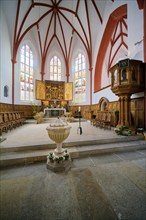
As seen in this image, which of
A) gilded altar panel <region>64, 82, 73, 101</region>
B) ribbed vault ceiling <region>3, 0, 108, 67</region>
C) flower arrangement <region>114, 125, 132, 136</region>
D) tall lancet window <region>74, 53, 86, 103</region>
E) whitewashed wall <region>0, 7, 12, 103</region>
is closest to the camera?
flower arrangement <region>114, 125, 132, 136</region>

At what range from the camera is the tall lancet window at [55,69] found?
45.9 ft

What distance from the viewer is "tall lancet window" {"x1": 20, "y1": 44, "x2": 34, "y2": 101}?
449 inches

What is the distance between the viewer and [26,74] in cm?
1188

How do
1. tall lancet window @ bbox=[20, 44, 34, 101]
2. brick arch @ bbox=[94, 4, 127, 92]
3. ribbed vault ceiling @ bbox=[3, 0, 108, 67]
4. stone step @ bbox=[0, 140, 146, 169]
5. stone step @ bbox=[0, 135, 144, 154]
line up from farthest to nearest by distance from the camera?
tall lancet window @ bbox=[20, 44, 34, 101] < ribbed vault ceiling @ bbox=[3, 0, 108, 67] < brick arch @ bbox=[94, 4, 127, 92] < stone step @ bbox=[0, 135, 144, 154] < stone step @ bbox=[0, 140, 146, 169]

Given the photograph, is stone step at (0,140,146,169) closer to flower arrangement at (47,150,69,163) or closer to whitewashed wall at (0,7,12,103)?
flower arrangement at (47,150,69,163)

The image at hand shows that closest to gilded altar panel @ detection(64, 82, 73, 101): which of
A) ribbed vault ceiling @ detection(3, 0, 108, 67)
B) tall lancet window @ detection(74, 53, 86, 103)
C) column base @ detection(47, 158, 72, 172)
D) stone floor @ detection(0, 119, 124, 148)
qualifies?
tall lancet window @ detection(74, 53, 86, 103)

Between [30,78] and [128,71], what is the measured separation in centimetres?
1124

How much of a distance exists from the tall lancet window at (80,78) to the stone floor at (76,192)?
10966 mm

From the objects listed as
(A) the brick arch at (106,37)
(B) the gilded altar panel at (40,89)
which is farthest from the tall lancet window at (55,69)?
(A) the brick arch at (106,37)

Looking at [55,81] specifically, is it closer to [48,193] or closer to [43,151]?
[43,151]

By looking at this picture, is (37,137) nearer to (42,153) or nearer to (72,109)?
(42,153)

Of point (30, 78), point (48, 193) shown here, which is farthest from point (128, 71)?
point (30, 78)

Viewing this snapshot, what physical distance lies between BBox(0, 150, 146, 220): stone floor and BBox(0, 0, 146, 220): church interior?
1 cm

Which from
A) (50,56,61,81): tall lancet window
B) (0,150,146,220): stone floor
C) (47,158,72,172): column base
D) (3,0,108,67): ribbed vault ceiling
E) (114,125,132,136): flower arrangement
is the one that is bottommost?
(0,150,146,220): stone floor
